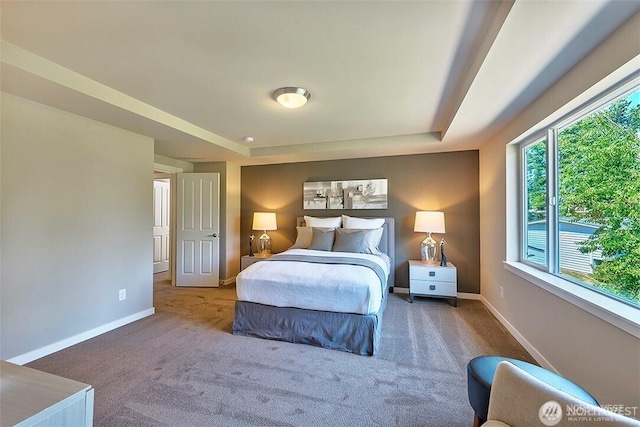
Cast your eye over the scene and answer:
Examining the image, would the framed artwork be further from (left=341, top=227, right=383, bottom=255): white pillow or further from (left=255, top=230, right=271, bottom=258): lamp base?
(left=255, top=230, right=271, bottom=258): lamp base

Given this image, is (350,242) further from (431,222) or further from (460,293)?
(460,293)

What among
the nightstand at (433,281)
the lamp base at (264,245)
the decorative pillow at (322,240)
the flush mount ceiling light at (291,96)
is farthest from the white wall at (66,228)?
the nightstand at (433,281)

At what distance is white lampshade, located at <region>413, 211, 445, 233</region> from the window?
1.24 metres

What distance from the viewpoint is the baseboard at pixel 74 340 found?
230 cm

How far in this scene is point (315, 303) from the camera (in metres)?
2.59

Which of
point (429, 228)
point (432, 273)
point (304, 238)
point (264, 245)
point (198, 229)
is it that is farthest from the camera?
point (264, 245)

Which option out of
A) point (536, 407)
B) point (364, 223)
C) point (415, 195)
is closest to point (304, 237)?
point (364, 223)

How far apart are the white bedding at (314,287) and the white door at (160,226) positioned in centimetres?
419

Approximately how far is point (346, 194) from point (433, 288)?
195 centimetres

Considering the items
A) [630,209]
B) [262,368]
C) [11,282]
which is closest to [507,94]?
[630,209]

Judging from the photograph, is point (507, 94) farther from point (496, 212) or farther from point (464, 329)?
point (464, 329)

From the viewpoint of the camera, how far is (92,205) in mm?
2863

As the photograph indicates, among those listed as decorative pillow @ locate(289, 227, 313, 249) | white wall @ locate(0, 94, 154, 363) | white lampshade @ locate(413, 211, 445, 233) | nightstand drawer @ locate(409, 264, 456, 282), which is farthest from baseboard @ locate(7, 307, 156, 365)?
white lampshade @ locate(413, 211, 445, 233)

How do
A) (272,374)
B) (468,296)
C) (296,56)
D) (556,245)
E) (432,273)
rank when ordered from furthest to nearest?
(468,296) < (432,273) < (556,245) < (272,374) < (296,56)
